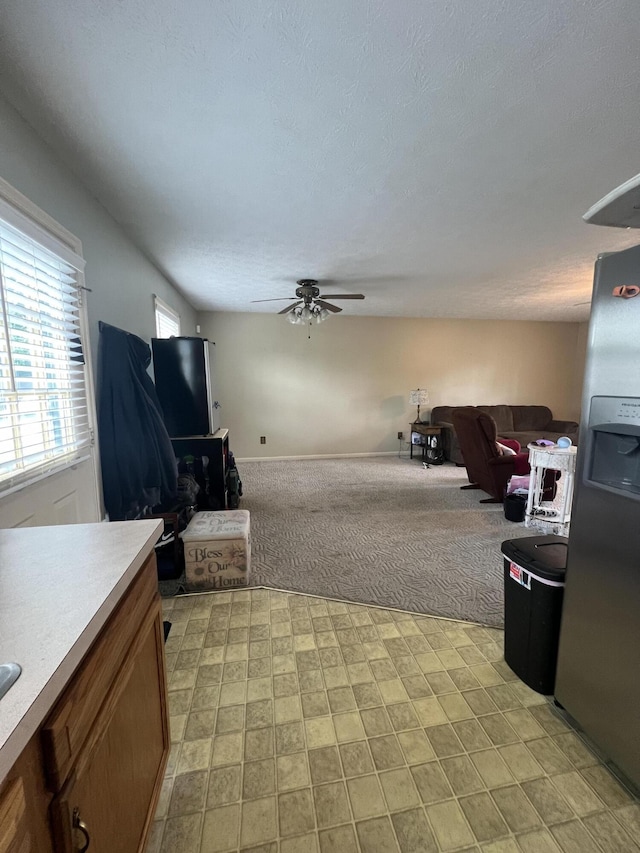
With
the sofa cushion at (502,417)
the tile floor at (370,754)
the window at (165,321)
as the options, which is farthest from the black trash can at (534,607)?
the sofa cushion at (502,417)

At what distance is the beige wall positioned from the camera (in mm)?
5730

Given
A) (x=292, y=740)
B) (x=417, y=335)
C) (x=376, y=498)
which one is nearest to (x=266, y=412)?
(x=376, y=498)

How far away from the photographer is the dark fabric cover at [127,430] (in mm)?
2080

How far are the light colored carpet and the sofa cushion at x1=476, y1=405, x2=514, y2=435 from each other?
1645 mm

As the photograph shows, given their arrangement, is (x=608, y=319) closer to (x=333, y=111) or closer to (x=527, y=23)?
(x=527, y=23)

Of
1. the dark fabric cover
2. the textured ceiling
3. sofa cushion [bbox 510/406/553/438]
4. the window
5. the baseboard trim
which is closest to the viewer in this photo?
the textured ceiling

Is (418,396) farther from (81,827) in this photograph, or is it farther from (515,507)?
(81,827)

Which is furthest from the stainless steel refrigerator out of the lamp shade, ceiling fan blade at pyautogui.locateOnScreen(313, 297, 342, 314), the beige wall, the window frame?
the beige wall

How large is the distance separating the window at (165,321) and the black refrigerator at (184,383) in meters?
0.43

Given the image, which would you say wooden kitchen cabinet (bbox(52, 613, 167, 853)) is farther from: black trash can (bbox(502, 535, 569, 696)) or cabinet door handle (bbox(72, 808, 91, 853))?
black trash can (bbox(502, 535, 569, 696))

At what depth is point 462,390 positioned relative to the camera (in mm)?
6496

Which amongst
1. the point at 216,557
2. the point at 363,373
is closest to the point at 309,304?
the point at 363,373

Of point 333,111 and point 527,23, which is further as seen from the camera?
point 333,111

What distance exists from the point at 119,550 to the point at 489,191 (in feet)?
8.23
